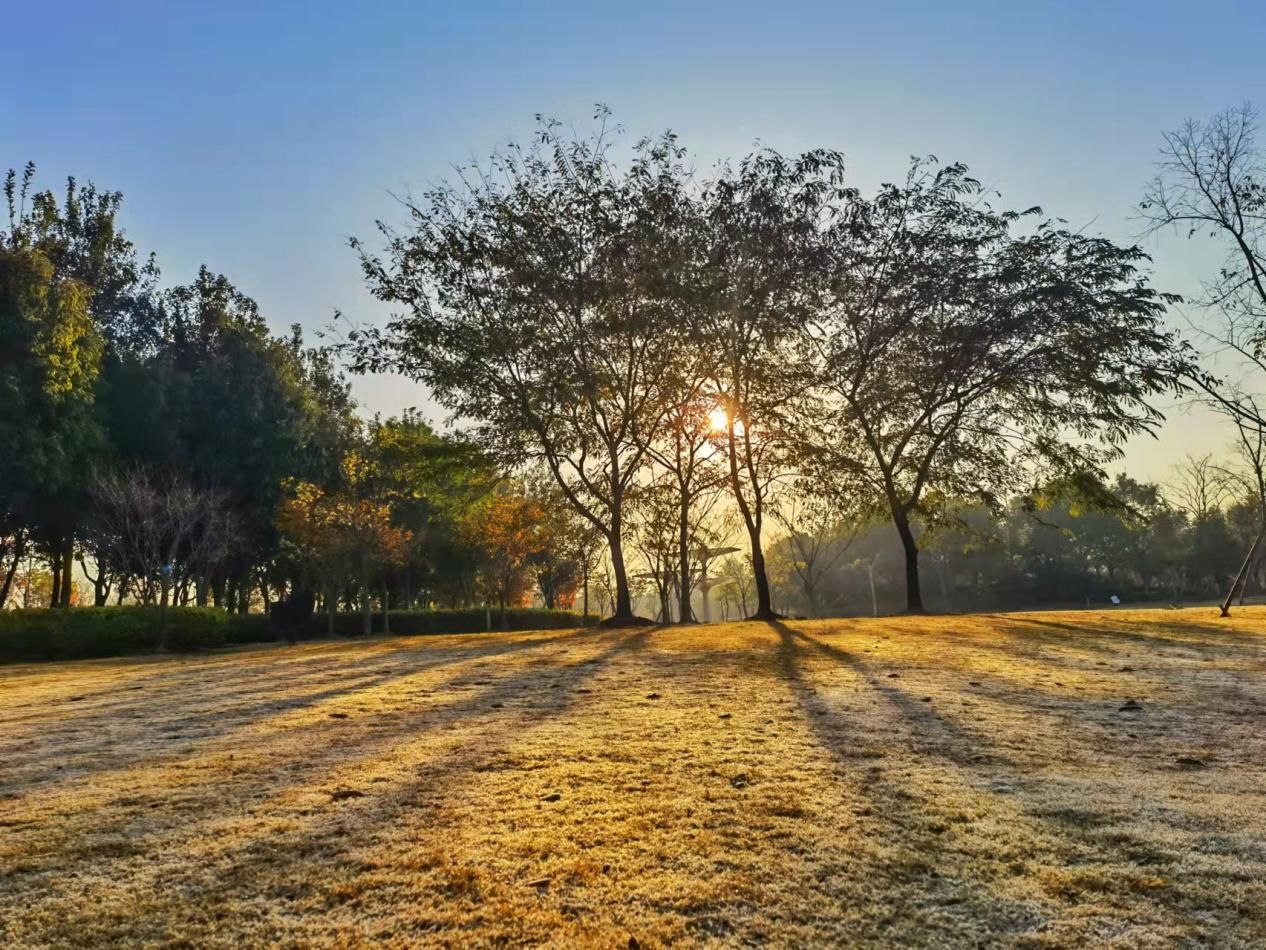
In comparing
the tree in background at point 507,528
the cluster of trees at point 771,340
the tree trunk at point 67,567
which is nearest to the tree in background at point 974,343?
the cluster of trees at point 771,340

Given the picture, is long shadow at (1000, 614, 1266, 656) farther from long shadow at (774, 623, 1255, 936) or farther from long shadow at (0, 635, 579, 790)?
long shadow at (0, 635, 579, 790)

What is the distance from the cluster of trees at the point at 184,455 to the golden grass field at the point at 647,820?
48.2 feet

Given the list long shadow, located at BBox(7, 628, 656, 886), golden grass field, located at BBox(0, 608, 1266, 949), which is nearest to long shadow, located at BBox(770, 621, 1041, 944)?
golden grass field, located at BBox(0, 608, 1266, 949)

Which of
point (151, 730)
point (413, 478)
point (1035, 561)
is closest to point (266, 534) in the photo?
point (413, 478)

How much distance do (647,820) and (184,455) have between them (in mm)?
33476

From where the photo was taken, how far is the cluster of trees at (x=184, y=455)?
23.8m

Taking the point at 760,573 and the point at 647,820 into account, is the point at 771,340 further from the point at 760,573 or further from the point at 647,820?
the point at 647,820

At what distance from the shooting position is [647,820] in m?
3.39

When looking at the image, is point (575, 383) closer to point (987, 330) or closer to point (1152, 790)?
point (987, 330)

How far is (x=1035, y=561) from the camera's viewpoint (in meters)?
66.4

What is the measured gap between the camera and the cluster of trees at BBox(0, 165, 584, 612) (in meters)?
23.8

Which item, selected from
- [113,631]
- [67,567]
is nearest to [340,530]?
[113,631]

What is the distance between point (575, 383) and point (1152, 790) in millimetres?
16209

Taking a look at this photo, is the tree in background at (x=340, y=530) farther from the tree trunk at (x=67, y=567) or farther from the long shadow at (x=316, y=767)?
the long shadow at (x=316, y=767)
